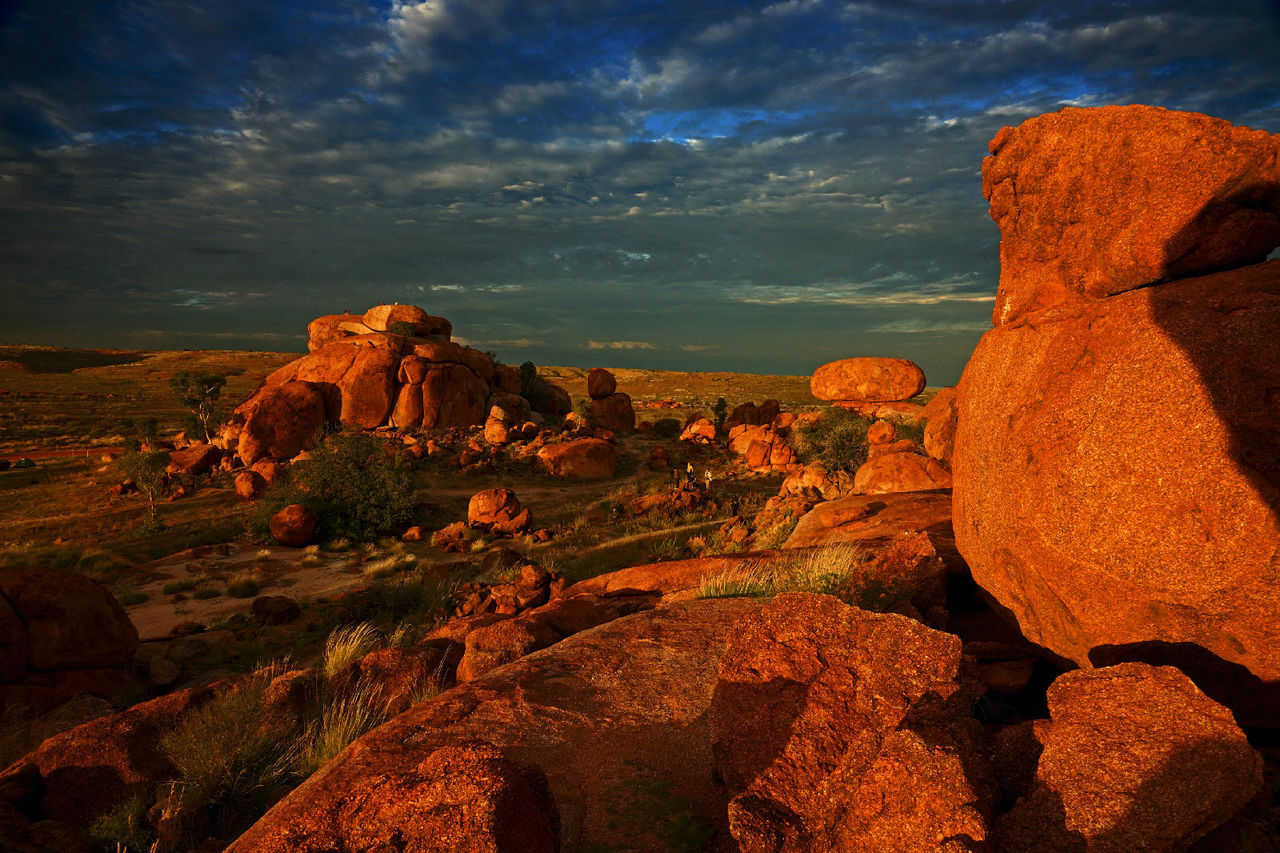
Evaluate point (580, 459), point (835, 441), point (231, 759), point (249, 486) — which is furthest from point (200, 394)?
point (231, 759)

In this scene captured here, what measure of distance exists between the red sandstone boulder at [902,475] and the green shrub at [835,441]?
7.75m

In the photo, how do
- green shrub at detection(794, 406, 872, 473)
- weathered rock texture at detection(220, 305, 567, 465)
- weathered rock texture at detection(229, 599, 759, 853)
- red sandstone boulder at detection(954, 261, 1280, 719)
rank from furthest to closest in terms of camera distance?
weathered rock texture at detection(220, 305, 567, 465) < green shrub at detection(794, 406, 872, 473) < red sandstone boulder at detection(954, 261, 1280, 719) < weathered rock texture at detection(229, 599, 759, 853)

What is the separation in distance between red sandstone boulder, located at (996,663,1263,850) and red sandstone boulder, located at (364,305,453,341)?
1603 inches

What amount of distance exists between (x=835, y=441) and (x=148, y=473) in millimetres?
29031

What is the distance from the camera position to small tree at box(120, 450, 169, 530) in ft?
75.6

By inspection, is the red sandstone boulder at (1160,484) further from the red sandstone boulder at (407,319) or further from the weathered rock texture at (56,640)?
the red sandstone boulder at (407,319)

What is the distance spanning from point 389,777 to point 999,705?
4.29 meters

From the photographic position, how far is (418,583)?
1595 centimetres

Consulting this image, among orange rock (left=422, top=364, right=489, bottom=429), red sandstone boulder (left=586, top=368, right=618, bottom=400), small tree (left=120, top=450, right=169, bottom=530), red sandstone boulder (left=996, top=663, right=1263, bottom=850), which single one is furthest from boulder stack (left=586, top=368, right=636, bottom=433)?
red sandstone boulder (left=996, top=663, right=1263, bottom=850)

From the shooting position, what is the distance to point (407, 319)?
3934 cm

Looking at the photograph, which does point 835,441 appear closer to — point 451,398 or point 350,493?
point 350,493

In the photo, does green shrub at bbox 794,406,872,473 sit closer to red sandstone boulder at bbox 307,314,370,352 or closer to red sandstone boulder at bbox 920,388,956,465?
red sandstone boulder at bbox 920,388,956,465

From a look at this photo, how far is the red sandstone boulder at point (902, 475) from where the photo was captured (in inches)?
635

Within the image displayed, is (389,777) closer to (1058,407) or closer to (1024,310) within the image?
(1058,407)
